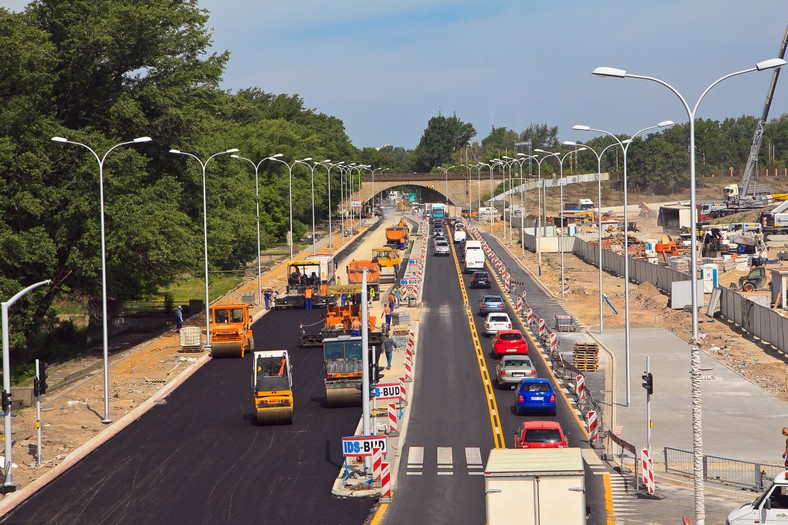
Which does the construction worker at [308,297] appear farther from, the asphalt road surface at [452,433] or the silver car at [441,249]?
the silver car at [441,249]

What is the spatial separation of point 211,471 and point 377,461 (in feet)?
17.8

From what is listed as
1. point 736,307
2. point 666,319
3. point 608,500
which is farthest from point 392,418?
point 666,319

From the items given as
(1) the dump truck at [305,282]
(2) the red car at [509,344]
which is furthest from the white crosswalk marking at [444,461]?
(1) the dump truck at [305,282]

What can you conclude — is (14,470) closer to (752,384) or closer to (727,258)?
(752,384)

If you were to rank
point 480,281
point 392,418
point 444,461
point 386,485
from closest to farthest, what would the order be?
point 386,485, point 444,461, point 392,418, point 480,281

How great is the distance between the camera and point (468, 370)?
47469 mm

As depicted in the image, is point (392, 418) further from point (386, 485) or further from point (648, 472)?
point (648, 472)

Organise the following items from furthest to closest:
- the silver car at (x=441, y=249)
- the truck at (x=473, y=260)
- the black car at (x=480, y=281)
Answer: the silver car at (x=441, y=249)
the truck at (x=473, y=260)
the black car at (x=480, y=281)

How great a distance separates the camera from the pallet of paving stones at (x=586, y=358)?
4588 cm

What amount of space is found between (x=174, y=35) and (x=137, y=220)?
14.4 metres

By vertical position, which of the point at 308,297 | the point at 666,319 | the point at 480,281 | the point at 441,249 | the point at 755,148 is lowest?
the point at 666,319

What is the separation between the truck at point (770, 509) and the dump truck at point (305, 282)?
50.5m

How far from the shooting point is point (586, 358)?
4600 centimetres

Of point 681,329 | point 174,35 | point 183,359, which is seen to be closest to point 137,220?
point 183,359
